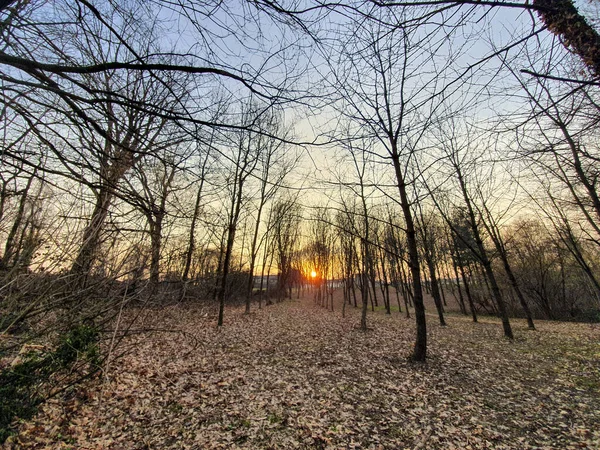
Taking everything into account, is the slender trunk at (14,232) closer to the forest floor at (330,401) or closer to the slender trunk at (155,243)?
Result: the slender trunk at (155,243)

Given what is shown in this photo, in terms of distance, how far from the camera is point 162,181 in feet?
9.64

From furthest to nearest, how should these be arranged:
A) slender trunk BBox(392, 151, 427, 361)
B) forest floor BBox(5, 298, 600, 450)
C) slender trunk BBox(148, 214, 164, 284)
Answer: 1. slender trunk BBox(392, 151, 427, 361)
2. forest floor BBox(5, 298, 600, 450)
3. slender trunk BBox(148, 214, 164, 284)

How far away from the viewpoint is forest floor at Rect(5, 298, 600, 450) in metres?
3.43

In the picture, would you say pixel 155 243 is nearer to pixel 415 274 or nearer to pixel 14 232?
pixel 14 232

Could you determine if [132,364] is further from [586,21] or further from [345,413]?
[586,21]

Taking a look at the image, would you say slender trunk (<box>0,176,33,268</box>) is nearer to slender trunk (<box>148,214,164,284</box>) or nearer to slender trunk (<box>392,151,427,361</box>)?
slender trunk (<box>148,214,164,284</box>)

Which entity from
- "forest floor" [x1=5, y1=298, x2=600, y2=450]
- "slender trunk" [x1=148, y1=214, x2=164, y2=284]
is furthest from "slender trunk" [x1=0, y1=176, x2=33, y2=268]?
"forest floor" [x1=5, y1=298, x2=600, y2=450]

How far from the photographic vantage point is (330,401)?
4387 millimetres

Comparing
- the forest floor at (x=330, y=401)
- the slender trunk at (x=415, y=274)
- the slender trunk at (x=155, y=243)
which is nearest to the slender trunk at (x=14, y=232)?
the slender trunk at (x=155, y=243)

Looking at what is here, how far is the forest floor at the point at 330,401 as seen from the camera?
3432 mm

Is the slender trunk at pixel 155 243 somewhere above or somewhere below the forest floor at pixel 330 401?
above

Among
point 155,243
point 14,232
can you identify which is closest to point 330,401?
point 155,243

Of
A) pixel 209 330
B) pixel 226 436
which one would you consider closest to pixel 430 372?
Answer: pixel 226 436

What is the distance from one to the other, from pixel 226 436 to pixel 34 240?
3761 mm
